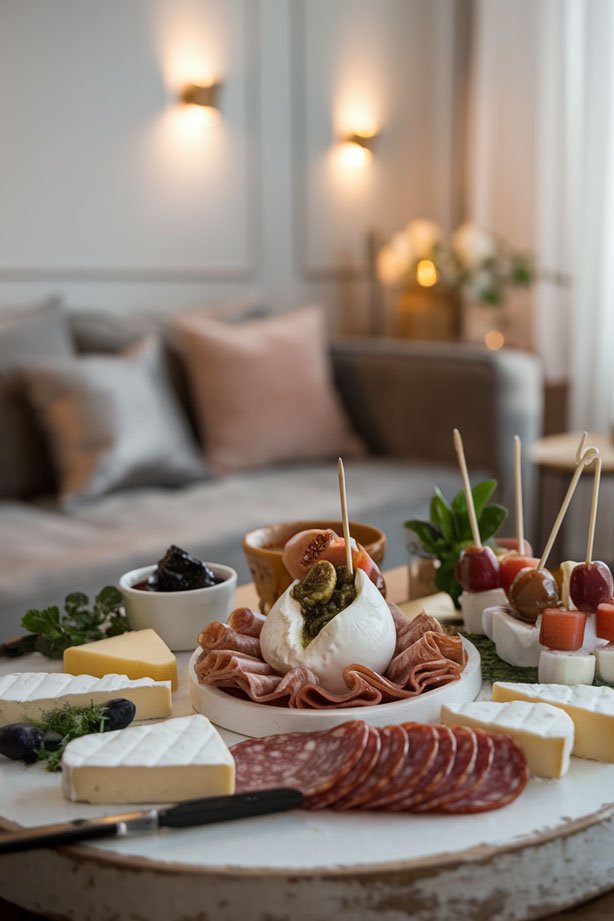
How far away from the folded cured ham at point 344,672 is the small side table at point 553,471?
185 centimetres

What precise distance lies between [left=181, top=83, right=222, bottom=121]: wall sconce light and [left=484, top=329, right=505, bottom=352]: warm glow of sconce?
1460 millimetres

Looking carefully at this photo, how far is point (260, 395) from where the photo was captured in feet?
10.5

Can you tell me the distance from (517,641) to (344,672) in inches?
10.0

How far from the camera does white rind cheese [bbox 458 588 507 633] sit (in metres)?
1.29

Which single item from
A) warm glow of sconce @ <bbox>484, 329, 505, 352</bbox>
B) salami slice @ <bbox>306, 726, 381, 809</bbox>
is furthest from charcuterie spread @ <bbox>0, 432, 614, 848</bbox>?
warm glow of sconce @ <bbox>484, 329, 505, 352</bbox>

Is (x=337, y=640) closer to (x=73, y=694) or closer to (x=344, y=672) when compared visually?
(x=344, y=672)

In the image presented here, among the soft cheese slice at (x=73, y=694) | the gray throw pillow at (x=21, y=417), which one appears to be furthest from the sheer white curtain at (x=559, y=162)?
the soft cheese slice at (x=73, y=694)

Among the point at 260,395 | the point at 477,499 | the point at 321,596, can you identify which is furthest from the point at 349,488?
the point at 321,596

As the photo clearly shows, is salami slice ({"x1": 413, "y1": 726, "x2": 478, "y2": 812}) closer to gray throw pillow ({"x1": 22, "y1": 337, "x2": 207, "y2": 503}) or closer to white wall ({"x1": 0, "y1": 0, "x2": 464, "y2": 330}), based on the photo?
gray throw pillow ({"x1": 22, "y1": 337, "x2": 207, "y2": 503})

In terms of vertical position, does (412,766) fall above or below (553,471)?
above

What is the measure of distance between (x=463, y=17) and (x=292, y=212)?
1.31m

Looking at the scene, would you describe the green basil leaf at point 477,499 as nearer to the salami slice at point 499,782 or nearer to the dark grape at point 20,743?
the salami slice at point 499,782

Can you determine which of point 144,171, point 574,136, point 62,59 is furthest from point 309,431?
point 574,136

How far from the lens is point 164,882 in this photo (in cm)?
78
